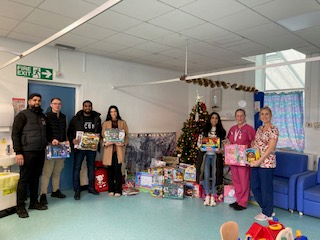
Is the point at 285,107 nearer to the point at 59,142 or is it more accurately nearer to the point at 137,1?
the point at 137,1

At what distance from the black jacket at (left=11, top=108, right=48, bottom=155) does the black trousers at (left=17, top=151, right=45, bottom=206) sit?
0.30ft

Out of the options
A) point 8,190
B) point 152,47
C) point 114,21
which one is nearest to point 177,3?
point 114,21

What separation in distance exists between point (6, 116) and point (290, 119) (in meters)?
4.53

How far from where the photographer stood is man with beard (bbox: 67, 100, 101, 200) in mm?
4129

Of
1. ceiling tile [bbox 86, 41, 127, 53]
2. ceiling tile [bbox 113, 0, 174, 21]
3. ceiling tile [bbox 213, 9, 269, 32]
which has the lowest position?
ceiling tile [bbox 113, 0, 174, 21]

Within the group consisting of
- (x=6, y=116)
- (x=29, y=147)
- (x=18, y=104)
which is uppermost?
(x=18, y=104)

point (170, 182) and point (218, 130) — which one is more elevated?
point (218, 130)

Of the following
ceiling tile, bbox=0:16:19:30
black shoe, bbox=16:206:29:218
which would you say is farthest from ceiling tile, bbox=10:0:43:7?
black shoe, bbox=16:206:29:218

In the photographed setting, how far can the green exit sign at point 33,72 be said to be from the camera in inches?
157

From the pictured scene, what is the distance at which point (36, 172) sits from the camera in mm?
3531

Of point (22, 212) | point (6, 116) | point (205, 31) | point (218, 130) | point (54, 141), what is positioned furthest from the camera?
point (218, 130)

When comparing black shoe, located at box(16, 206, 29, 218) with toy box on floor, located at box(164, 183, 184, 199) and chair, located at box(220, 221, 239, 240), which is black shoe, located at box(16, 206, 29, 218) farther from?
chair, located at box(220, 221, 239, 240)

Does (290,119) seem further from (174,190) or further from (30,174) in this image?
(30,174)

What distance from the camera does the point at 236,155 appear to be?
11.6 feet
